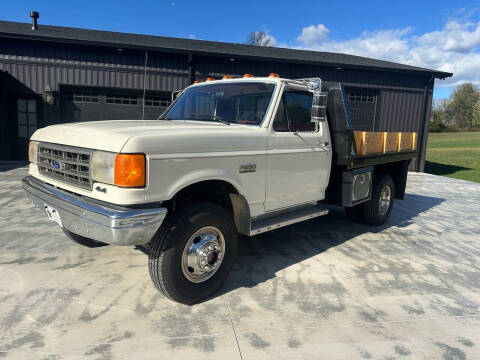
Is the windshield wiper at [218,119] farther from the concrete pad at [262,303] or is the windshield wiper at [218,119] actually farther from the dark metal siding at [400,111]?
the dark metal siding at [400,111]

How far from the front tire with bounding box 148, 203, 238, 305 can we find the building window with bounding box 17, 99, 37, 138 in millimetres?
11773

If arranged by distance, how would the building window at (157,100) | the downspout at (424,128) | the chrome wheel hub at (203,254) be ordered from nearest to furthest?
the chrome wheel hub at (203,254) < the building window at (157,100) < the downspout at (424,128)

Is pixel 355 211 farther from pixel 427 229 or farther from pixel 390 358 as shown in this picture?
pixel 390 358

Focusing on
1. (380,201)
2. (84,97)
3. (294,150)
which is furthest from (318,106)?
(84,97)

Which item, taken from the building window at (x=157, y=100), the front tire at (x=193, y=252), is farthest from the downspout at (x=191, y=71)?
the front tire at (x=193, y=252)

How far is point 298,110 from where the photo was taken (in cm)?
405

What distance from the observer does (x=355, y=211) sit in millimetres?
5875

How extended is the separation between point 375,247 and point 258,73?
391 inches

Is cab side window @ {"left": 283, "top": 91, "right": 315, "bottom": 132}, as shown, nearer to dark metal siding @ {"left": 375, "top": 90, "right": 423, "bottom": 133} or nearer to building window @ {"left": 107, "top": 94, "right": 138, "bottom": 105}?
building window @ {"left": 107, "top": 94, "right": 138, "bottom": 105}

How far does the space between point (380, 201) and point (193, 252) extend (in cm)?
398

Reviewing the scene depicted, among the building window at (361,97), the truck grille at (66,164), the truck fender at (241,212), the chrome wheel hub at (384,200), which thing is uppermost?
the building window at (361,97)

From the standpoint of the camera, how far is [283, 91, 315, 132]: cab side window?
392 cm

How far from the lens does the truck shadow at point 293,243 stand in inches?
148

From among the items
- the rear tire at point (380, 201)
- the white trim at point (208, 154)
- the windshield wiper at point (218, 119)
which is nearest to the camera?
the white trim at point (208, 154)
